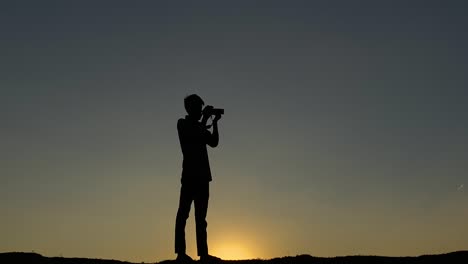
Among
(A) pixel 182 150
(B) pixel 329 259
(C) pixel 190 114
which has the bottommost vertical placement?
(B) pixel 329 259

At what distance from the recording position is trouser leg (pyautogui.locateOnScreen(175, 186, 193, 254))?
10383mm

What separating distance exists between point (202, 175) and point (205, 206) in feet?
1.99

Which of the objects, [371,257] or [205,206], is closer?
[205,206]

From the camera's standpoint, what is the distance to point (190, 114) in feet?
35.0

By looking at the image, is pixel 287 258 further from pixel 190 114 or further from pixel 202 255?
pixel 190 114

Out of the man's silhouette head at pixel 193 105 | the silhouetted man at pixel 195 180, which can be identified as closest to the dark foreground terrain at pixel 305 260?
the silhouetted man at pixel 195 180

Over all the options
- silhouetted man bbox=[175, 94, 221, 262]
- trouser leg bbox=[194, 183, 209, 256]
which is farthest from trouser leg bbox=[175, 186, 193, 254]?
trouser leg bbox=[194, 183, 209, 256]

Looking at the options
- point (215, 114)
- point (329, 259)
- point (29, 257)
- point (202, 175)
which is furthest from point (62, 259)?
point (329, 259)

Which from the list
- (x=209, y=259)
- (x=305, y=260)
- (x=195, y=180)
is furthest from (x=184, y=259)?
(x=305, y=260)

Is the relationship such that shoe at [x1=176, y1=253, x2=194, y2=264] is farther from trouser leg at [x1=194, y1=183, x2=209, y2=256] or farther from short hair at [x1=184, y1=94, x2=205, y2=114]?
short hair at [x1=184, y1=94, x2=205, y2=114]

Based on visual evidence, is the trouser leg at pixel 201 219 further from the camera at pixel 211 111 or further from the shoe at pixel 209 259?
the camera at pixel 211 111

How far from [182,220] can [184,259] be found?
72 centimetres

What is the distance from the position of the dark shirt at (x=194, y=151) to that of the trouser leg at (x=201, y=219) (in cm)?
23

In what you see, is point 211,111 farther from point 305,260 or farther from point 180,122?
point 305,260
